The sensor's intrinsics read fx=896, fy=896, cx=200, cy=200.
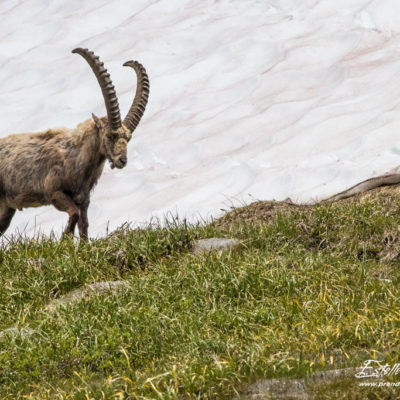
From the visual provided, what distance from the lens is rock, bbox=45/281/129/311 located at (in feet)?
26.4

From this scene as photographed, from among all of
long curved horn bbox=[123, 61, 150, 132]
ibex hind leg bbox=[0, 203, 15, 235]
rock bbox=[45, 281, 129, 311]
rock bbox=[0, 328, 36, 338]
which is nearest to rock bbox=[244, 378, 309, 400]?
rock bbox=[0, 328, 36, 338]

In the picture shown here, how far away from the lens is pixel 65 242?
9.61 m

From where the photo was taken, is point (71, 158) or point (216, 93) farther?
point (216, 93)

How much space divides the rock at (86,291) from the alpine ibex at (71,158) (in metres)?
3.39

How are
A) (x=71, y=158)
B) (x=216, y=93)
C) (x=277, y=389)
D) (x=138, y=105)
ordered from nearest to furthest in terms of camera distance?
(x=277, y=389)
(x=71, y=158)
(x=138, y=105)
(x=216, y=93)

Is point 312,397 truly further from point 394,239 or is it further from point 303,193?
point 303,193

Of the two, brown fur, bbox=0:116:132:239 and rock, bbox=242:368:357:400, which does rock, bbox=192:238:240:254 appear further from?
rock, bbox=242:368:357:400

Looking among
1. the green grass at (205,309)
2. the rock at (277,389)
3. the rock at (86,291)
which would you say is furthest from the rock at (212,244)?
the rock at (277,389)

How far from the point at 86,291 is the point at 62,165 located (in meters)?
4.30

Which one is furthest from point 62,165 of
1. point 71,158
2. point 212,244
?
point 212,244

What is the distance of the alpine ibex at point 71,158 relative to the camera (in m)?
12.0

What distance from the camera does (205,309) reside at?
296 inches

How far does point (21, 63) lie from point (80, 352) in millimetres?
20753

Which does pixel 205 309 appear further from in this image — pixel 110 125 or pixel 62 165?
pixel 62 165
